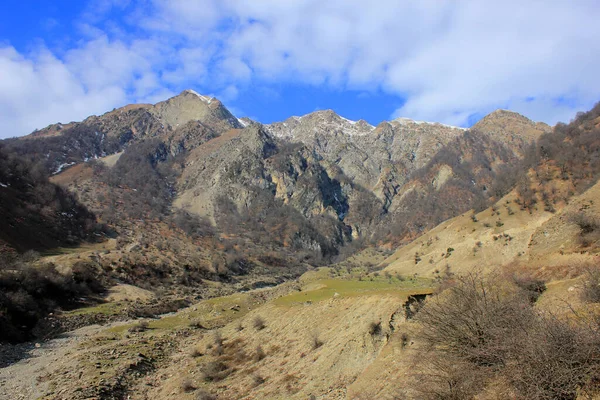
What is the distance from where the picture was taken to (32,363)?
949 inches

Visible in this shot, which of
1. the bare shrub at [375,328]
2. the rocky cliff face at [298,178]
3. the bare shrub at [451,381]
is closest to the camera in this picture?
the bare shrub at [451,381]

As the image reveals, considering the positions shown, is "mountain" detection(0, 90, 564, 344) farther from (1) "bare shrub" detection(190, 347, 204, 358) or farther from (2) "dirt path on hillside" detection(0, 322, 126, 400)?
(1) "bare shrub" detection(190, 347, 204, 358)

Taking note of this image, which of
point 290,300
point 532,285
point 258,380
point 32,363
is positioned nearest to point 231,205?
point 32,363

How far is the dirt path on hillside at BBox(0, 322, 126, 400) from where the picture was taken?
61.5ft

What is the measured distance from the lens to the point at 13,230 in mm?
61562

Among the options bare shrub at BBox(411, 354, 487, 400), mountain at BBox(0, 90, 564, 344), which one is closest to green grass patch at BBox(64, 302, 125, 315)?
mountain at BBox(0, 90, 564, 344)

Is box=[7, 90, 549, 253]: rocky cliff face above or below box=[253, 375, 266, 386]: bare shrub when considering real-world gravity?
above

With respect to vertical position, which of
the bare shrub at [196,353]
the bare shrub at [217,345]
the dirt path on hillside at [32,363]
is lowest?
the bare shrub at [196,353]

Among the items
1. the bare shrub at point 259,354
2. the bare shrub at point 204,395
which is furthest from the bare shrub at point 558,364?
the bare shrub at point 259,354

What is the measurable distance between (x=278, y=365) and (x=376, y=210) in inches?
7157

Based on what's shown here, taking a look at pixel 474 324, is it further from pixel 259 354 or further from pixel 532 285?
pixel 259 354

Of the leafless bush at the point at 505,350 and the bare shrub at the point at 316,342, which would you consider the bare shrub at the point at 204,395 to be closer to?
the bare shrub at the point at 316,342

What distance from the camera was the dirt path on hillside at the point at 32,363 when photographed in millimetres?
18750

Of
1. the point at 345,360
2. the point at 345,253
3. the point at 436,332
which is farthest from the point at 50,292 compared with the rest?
the point at 345,253
